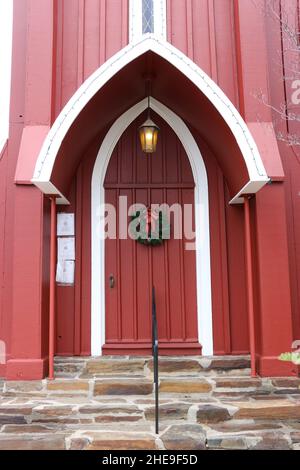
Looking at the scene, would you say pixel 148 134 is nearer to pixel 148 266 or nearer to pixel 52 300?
pixel 148 266

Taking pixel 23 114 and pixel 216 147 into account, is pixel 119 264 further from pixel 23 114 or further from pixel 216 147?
pixel 23 114

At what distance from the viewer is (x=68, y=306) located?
5742 mm

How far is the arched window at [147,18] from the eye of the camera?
606cm

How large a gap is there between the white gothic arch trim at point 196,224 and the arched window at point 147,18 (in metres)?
0.96

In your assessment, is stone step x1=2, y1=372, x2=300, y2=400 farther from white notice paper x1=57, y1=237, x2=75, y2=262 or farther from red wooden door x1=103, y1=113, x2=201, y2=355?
white notice paper x1=57, y1=237, x2=75, y2=262

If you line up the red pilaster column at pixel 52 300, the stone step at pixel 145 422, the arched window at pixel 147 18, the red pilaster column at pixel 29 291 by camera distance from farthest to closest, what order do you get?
the arched window at pixel 147 18 < the red pilaster column at pixel 52 300 < the red pilaster column at pixel 29 291 < the stone step at pixel 145 422

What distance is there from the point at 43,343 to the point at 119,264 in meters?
1.45

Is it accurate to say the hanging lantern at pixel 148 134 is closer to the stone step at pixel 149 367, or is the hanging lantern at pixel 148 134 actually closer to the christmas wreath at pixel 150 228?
the christmas wreath at pixel 150 228

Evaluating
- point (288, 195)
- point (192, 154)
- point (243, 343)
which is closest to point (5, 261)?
point (192, 154)

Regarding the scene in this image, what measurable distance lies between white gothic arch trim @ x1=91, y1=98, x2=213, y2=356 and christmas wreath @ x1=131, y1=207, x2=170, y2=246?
432 mm

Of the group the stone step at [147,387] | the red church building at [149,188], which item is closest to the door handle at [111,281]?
the red church building at [149,188]

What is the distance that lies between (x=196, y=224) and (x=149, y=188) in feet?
2.66

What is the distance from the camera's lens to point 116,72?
16.3ft

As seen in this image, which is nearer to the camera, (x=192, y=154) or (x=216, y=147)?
(x=216, y=147)
